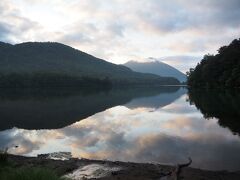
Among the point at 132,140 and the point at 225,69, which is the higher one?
the point at 225,69

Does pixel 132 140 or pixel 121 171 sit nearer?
pixel 121 171

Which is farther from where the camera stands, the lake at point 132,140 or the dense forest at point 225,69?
the dense forest at point 225,69

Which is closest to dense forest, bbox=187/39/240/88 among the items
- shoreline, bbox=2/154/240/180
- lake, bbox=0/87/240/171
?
lake, bbox=0/87/240/171

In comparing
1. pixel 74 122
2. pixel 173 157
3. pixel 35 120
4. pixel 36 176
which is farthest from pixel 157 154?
pixel 35 120

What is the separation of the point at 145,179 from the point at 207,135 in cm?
1712

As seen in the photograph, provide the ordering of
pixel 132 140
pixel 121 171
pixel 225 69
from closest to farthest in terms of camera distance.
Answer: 1. pixel 121 171
2. pixel 132 140
3. pixel 225 69

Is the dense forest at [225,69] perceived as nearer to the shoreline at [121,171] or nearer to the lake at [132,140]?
the lake at [132,140]

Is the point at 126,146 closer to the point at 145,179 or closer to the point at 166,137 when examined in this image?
the point at 166,137

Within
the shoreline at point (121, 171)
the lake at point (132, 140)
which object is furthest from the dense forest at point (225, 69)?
the shoreline at point (121, 171)

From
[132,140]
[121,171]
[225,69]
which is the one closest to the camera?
[121,171]

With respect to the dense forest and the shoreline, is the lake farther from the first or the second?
the dense forest

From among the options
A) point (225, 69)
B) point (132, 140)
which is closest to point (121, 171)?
point (132, 140)

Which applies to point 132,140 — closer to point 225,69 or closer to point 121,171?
point 121,171

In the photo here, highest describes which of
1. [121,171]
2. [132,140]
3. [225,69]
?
[225,69]
